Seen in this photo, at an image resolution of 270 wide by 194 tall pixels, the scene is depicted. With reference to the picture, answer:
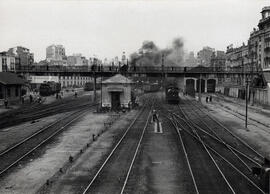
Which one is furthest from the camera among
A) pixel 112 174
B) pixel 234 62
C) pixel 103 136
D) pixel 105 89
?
pixel 234 62

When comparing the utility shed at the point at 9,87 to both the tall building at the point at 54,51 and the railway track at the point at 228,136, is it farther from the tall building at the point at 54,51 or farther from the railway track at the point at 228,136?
the tall building at the point at 54,51

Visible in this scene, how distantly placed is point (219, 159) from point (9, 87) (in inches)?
1695

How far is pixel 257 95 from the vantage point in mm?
58531

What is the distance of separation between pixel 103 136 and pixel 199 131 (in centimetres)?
905

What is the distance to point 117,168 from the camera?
656 inches

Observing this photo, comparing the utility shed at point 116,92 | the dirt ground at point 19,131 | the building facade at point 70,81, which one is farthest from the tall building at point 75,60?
the dirt ground at point 19,131

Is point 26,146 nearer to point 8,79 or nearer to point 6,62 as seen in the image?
point 8,79

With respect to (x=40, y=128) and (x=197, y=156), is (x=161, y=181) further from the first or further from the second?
(x=40, y=128)

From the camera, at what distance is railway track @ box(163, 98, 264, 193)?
46.3 feet

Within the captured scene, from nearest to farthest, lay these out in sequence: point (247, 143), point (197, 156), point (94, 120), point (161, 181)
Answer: point (161, 181), point (197, 156), point (247, 143), point (94, 120)

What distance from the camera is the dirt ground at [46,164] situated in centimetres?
1415

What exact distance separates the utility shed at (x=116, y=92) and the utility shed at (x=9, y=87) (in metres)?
16.5

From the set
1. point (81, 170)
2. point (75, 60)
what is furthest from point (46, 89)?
point (75, 60)

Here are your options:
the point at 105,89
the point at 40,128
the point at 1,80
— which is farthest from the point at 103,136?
the point at 1,80
